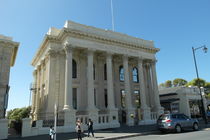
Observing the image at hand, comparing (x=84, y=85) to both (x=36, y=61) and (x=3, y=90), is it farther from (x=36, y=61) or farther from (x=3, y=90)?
(x=36, y=61)

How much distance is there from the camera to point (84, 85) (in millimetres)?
22547

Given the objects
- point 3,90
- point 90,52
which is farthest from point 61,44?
point 3,90

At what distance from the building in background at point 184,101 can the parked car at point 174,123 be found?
1504 centimetres

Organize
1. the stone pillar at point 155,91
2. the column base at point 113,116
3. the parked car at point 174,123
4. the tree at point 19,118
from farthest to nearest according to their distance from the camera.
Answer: the stone pillar at point 155,91, the column base at point 113,116, the tree at point 19,118, the parked car at point 174,123

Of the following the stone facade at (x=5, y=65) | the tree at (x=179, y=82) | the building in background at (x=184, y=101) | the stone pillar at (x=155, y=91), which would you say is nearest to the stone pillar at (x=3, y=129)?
the stone facade at (x=5, y=65)

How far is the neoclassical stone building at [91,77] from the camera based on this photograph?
63.8ft

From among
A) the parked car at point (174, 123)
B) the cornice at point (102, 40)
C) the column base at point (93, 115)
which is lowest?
the parked car at point (174, 123)

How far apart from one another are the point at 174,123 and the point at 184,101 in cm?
1731

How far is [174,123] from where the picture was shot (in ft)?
47.6

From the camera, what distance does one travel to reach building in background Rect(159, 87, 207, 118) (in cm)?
2969

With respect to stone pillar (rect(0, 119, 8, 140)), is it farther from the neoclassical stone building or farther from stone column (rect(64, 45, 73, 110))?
stone column (rect(64, 45, 73, 110))

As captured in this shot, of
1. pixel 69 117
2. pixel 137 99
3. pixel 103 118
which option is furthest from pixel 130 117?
pixel 69 117

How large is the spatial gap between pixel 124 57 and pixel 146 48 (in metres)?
4.82

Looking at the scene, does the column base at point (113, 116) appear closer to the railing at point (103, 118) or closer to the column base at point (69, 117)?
the railing at point (103, 118)
